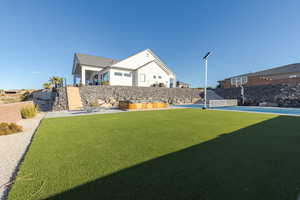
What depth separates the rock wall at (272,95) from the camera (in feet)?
50.2

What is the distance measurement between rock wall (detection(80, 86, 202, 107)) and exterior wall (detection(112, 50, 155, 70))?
200 inches

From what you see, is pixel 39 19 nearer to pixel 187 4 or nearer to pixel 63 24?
pixel 63 24

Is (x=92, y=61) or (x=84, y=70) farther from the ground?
(x=92, y=61)

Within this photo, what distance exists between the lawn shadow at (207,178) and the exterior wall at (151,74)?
19359 mm

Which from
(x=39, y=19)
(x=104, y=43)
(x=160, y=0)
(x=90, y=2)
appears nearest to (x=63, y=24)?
(x=39, y=19)

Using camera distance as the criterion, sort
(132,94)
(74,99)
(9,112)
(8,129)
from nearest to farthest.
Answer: (8,129), (9,112), (74,99), (132,94)

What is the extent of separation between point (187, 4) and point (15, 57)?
28923 mm

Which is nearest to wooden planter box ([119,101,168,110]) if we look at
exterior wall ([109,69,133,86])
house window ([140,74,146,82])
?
exterior wall ([109,69,133,86])

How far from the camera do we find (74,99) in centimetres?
1410

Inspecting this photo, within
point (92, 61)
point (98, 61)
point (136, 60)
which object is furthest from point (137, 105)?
point (98, 61)

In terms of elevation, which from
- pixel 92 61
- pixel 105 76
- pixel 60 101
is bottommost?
pixel 60 101

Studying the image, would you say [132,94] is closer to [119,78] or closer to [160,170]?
[119,78]

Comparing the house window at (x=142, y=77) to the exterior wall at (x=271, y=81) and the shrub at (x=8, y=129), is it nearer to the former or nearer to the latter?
the shrub at (x=8, y=129)

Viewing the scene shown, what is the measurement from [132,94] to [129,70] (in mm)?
5384
